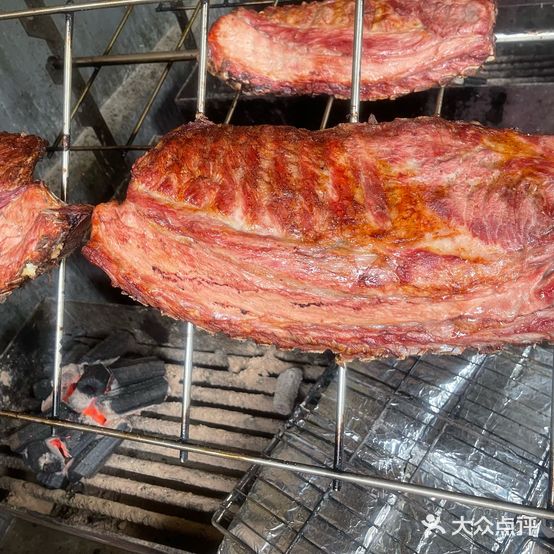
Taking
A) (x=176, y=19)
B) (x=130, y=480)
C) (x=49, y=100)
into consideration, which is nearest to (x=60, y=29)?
(x=49, y=100)

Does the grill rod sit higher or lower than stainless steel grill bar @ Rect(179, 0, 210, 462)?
higher

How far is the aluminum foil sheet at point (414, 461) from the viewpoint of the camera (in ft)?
8.38

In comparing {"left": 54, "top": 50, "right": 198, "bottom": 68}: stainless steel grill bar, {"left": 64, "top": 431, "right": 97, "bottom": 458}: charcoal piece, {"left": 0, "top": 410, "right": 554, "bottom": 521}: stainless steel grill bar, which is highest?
{"left": 54, "top": 50, "right": 198, "bottom": 68}: stainless steel grill bar

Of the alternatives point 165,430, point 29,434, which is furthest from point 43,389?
point 165,430

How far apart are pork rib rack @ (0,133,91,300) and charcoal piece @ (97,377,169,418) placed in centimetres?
153

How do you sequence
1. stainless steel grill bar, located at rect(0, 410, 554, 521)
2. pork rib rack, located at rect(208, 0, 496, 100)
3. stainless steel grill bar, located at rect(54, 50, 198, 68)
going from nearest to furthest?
stainless steel grill bar, located at rect(0, 410, 554, 521), pork rib rack, located at rect(208, 0, 496, 100), stainless steel grill bar, located at rect(54, 50, 198, 68)

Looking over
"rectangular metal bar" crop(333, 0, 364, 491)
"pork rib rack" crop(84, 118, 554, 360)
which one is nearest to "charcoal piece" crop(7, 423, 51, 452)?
"pork rib rack" crop(84, 118, 554, 360)

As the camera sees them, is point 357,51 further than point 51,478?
No

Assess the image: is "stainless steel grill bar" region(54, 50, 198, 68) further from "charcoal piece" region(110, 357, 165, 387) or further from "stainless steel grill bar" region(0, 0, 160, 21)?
"charcoal piece" region(110, 357, 165, 387)

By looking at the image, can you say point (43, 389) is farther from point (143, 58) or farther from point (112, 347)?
point (143, 58)

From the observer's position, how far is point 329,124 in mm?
3723

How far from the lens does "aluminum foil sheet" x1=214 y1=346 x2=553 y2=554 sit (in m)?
2.55

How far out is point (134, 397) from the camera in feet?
11.7

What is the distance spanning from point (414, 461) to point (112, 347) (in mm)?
2163
